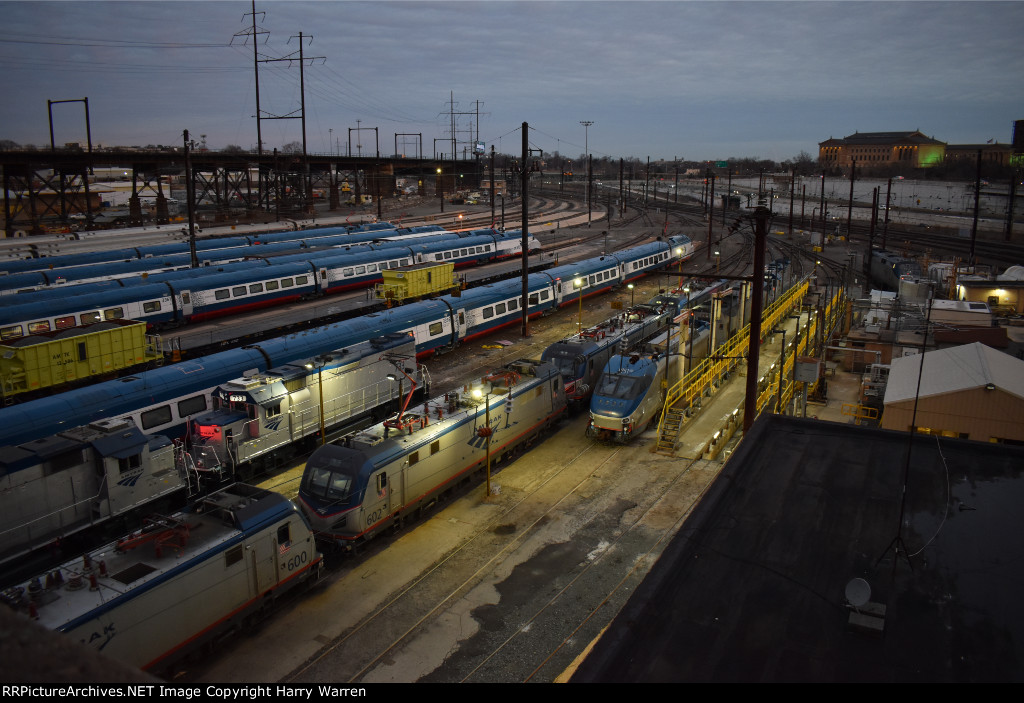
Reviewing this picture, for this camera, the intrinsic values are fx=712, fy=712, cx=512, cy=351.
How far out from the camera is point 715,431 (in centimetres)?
2684

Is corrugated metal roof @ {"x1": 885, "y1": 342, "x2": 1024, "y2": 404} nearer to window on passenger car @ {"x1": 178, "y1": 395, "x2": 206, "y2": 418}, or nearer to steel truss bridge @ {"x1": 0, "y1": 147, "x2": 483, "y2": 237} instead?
window on passenger car @ {"x1": 178, "y1": 395, "x2": 206, "y2": 418}

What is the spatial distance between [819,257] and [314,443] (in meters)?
56.9

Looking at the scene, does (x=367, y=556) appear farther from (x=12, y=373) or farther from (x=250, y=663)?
(x=12, y=373)

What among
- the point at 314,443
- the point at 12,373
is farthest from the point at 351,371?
the point at 12,373

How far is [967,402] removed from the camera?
21578 mm

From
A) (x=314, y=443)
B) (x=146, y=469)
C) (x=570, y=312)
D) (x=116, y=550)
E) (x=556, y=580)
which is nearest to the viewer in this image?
(x=116, y=550)

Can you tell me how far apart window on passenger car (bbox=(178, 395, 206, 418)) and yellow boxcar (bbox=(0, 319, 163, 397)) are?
8120mm

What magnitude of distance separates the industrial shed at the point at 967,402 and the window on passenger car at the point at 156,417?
22.6m

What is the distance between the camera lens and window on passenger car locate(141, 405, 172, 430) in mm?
21938

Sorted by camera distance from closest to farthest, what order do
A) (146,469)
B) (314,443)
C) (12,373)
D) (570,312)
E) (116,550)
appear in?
(116,550)
(146,469)
(314,443)
(12,373)
(570,312)

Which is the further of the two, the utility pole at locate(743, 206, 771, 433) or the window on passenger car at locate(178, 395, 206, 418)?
the window on passenger car at locate(178, 395, 206, 418)

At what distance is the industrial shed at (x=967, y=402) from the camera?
21156mm

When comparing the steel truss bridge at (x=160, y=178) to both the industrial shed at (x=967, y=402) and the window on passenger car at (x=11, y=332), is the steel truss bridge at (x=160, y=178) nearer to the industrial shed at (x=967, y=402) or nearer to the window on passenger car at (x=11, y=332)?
the window on passenger car at (x=11, y=332)

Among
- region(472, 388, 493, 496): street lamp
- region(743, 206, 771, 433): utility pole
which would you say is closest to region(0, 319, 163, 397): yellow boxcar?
region(472, 388, 493, 496): street lamp
